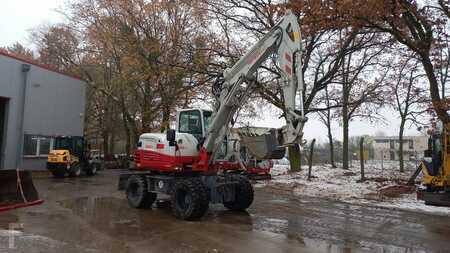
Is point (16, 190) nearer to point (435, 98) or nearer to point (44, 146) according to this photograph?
point (44, 146)

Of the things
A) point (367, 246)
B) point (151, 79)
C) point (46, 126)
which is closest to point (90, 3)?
point (151, 79)

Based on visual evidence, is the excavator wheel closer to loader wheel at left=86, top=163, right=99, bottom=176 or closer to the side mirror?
loader wheel at left=86, top=163, right=99, bottom=176

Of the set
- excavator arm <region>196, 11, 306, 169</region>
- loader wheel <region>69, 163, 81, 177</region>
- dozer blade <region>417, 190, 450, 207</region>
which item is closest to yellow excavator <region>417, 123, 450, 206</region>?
dozer blade <region>417, 190, 450, 207</region>

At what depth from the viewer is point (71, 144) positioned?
2561 cm

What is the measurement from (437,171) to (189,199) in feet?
23.0

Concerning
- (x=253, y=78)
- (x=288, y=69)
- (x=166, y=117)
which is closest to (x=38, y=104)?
(x=166, y=117)

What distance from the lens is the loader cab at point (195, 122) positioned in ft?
38.5

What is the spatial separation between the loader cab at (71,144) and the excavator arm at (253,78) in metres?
16.9

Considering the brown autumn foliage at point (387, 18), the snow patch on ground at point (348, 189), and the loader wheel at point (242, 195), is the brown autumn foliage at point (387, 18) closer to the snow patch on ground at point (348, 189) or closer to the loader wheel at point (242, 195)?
the snow patch on ground at point (348, 189)

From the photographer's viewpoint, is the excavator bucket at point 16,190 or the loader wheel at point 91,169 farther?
the loader wheel at point 91,169

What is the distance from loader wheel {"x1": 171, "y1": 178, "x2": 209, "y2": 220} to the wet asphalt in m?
0.25

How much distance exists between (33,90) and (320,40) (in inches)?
687

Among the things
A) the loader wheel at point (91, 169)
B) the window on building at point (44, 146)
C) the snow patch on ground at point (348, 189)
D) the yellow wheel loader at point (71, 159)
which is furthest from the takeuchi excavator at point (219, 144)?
the window on building at point (44, 146)

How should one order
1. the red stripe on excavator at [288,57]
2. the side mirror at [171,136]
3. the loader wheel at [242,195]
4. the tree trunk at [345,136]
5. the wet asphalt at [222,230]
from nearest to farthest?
the wet asphalt at [222,230]
the red stripe on excavator at [288,57]
the side mirror at [171,136]
the loader wheel at [242,195]
the tree trunk at [345,136]
